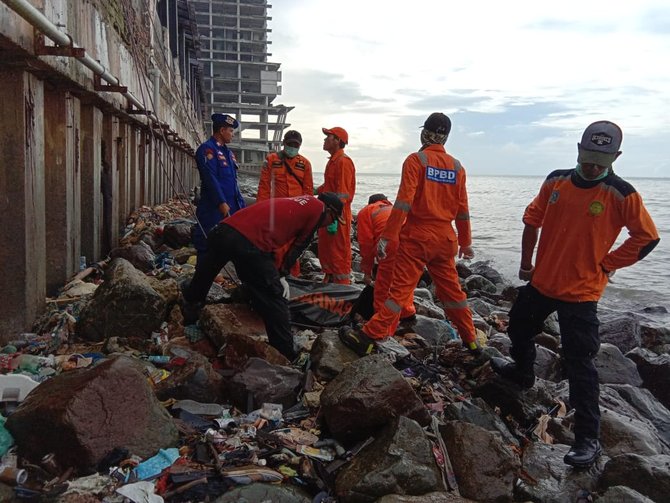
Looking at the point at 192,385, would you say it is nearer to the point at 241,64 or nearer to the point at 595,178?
the point at 595,178

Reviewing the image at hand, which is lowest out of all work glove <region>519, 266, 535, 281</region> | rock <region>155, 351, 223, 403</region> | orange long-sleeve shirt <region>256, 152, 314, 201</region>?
rock <region>155, 351, 223, 403</region>

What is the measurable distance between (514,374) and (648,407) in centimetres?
179

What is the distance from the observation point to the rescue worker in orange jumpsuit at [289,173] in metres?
6.80

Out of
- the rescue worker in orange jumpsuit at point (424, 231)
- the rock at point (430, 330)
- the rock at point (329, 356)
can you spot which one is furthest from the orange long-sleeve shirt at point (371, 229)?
the rock at point (329, 356)

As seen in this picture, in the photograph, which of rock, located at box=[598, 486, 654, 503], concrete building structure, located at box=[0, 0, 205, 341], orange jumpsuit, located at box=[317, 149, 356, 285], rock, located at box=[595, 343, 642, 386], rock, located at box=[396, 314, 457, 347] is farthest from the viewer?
orange jumpsuit, located at box=[317, 149, 356, 285]

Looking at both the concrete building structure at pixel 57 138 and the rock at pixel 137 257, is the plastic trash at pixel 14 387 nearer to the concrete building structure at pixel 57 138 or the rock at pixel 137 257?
the concrete building structure at pixel 57 138

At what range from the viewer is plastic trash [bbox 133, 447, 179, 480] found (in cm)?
261

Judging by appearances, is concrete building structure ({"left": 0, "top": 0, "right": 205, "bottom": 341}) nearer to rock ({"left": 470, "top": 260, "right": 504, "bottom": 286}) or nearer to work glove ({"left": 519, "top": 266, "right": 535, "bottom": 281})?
work glove ({"left": 519, "top": 266, "right": 535, "bottom": 281})

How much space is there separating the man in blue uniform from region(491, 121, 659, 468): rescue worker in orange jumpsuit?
11.0 feet

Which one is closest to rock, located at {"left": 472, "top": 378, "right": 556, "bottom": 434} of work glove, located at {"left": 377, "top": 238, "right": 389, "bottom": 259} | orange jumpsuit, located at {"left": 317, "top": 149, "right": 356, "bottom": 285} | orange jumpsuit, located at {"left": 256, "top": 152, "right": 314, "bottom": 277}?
work glove, located at {"left": 377, "top": 238, "right": 389, "bottom": 259}

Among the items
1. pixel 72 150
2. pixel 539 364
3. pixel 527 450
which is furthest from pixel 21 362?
pixel 539 364

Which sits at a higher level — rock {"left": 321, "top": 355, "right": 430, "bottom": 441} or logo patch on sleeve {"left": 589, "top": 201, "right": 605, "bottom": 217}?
logo patch on sleeve {"left": 589, "top": 201, "right": 605, "bottom": 217}

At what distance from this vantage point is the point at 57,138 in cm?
530

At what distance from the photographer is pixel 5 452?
8.71 ft
